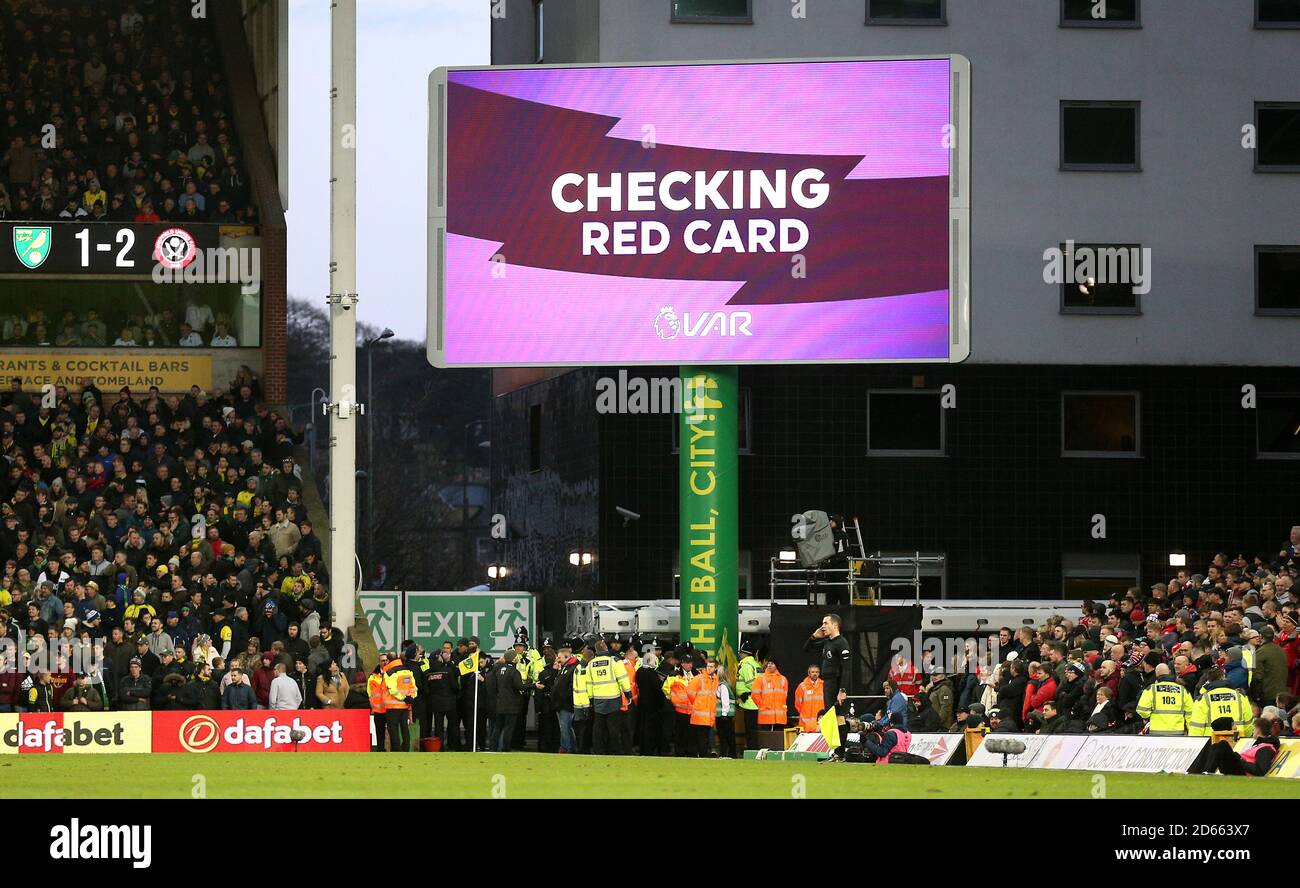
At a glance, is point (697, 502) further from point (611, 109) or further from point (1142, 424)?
point (1142, 424)

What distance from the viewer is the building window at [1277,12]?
4112 cm

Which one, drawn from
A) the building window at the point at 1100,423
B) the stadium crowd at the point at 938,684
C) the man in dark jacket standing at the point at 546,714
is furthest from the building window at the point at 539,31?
the man in dark jacket standing at the point at 546,714

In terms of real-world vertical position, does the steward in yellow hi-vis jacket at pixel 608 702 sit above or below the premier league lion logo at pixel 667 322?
below

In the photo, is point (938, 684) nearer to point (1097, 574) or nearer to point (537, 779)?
point (537, 779)

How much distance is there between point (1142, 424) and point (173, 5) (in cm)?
2403

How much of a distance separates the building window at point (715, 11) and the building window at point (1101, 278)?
25.9ft

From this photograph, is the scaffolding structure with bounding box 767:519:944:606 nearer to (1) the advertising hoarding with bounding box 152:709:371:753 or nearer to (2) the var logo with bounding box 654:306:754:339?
(2) the var logo with bounding box 654:306:754:339

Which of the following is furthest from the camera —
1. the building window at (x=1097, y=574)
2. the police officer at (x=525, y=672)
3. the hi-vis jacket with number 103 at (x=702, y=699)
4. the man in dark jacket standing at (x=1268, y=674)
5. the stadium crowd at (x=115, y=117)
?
the stadium crowd at (x=115, y=117)

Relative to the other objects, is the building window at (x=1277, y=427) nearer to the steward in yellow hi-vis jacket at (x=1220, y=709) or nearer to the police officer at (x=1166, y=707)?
the police officer at (x=1166, y=707)

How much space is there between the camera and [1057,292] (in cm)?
4056

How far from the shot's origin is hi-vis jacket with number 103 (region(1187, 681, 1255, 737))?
21.1m

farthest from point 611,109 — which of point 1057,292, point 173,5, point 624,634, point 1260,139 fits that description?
point 173,5
